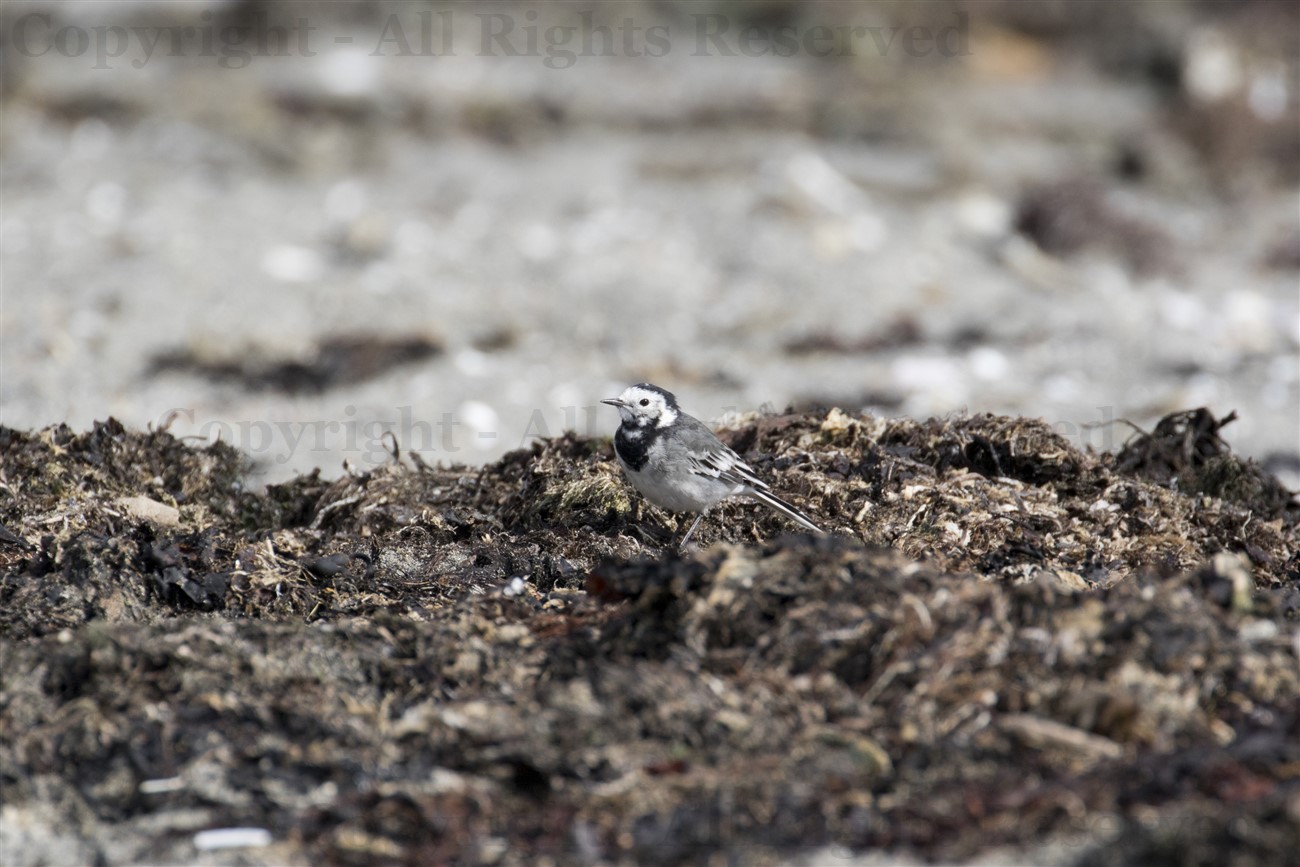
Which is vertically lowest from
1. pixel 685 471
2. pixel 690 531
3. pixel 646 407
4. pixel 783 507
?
pixel 690 531

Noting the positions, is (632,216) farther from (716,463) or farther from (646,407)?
(716,463)

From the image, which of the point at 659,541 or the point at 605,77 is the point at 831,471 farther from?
the point at 605,77

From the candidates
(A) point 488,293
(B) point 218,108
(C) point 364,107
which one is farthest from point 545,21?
(A) point 488,293

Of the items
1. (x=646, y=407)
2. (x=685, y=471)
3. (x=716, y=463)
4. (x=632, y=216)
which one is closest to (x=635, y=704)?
(x=685, y=471)

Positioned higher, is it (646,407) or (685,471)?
(646,407)

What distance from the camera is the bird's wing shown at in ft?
18.9

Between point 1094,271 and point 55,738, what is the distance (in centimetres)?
1080

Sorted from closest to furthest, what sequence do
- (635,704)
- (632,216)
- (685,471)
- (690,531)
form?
(635,704) < (685,471) < (690,531) < (632,216)

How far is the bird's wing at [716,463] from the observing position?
5.77 metres

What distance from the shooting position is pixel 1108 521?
596 cm

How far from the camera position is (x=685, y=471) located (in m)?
5.72

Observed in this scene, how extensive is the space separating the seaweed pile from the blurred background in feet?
8.48

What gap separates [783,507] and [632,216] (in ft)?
24.5

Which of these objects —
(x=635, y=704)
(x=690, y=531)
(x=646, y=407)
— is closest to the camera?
(x=635, y=704)
